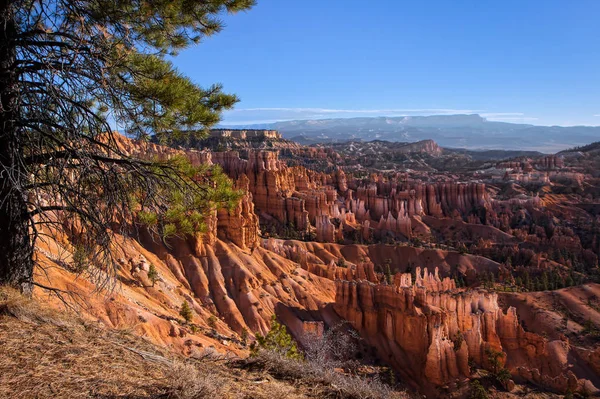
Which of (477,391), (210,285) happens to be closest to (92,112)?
(477,391)

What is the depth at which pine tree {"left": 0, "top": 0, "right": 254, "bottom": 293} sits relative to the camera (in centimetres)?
602

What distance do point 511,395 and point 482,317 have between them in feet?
22.0

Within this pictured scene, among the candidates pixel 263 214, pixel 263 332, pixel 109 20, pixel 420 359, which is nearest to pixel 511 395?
pixel 420 359

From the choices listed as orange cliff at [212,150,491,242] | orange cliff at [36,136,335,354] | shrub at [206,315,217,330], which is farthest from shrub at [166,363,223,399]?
orange cliff at [212,150,491,242]

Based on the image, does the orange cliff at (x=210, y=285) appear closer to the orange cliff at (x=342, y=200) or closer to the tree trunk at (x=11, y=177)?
the tree trunk at (x=11, y=177)

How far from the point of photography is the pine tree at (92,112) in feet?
19.7

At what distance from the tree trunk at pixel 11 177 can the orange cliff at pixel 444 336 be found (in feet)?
73.7

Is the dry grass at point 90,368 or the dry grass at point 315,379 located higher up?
the dry grass at point 90,368

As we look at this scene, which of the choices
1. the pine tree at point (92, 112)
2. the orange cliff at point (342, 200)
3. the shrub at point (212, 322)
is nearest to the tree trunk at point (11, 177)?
the pine tree at point (92, 112)

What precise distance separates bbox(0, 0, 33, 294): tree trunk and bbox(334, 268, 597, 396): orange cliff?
22.5 meters

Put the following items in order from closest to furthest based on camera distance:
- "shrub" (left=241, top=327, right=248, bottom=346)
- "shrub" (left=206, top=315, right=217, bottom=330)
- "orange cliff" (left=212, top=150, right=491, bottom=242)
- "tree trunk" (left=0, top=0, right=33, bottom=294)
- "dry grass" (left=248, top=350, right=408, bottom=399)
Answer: "tree trunk" (left=0, top=0, right=33, bottom=294)
"dry grass" (left=248, top=350, right=408, bottom=399)
"shrub" (left=241, top=327, right=248, bottom=346)
"shrub" (left=206, top=315, right=217, bottom=330)
"orange cliff" (left=212, top=150, right=491, bottom=242)

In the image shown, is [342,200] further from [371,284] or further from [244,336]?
[244,336]

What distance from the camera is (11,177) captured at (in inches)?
224

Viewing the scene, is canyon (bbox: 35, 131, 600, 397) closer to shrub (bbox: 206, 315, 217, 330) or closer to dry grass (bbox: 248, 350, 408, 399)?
shrub (bbox: 206, 315, 217, 330)
